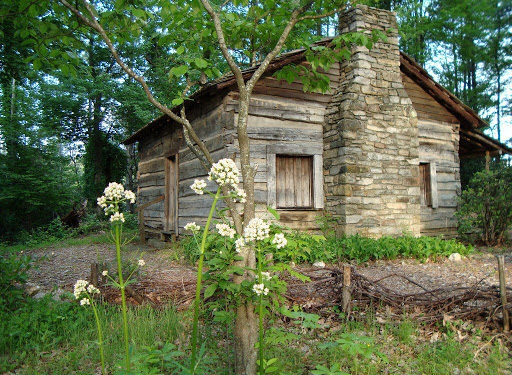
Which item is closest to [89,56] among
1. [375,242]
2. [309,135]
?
[309,135]

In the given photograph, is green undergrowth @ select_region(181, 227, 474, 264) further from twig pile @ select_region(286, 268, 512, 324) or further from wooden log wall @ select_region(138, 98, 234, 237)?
twig pile @ select_region(286, 268, 512, 324)

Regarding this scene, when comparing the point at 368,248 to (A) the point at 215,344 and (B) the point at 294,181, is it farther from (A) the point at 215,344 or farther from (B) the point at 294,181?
(A) the point at 215,344

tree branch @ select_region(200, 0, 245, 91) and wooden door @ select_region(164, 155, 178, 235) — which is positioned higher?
tree branch @ select_region(200, 0, 245, 91)

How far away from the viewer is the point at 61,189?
17359 millimetres

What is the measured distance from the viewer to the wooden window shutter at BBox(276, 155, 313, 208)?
8.74 m

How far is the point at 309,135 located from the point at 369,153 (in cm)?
147

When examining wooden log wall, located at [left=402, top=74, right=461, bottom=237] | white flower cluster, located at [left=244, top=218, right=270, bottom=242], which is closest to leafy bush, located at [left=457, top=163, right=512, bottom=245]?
wooden log wall, located at [left=402, top=74, right=461, bottom=237]

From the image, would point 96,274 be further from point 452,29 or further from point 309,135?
point 452,29

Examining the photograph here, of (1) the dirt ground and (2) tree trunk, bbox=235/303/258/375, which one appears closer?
(2) tree trunk, bbox=235/303/258/375

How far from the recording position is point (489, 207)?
10.1 m

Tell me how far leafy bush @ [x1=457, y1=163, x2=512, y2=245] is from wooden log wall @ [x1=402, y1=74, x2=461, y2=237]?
63 centimetres

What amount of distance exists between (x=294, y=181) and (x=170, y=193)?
4.02 metres

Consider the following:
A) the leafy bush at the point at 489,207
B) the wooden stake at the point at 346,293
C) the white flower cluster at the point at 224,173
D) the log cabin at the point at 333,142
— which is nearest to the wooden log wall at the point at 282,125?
the log cabin at the point at 333,142

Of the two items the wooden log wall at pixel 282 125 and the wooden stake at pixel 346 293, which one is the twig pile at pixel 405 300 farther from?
the wooden log wall at pixel 282 125
